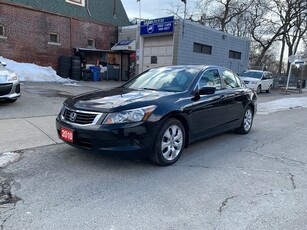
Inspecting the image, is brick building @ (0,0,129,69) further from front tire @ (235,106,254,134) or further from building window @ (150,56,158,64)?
front tire @ (235,106,254,134)

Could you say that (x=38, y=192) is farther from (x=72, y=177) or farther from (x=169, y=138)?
(x=169, y=138)

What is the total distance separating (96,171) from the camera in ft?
12.7

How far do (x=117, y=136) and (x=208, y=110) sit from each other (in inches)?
77.8

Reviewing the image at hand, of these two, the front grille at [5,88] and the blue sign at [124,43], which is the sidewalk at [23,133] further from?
the blue sign at [124,43]

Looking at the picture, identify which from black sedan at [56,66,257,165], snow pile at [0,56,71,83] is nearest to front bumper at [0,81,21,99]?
black sedan at [56,66,257,165]

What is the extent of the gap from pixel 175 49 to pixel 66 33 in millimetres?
8336

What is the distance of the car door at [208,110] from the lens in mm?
4578

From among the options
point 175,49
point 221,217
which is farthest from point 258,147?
point 175,49

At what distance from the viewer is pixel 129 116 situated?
3.69m

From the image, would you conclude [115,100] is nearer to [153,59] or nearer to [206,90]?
[206,90]

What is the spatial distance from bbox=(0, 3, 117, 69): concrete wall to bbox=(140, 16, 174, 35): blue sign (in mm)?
4803

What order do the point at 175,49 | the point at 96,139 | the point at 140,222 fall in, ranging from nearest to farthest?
the point at 140,222 < the point at 96,139 < the point at 175,49

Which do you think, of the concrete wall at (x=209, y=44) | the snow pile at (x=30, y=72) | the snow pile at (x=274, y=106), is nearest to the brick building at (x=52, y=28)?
the snow pile at (x=30, y=72)

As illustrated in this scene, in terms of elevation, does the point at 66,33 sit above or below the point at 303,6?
below
